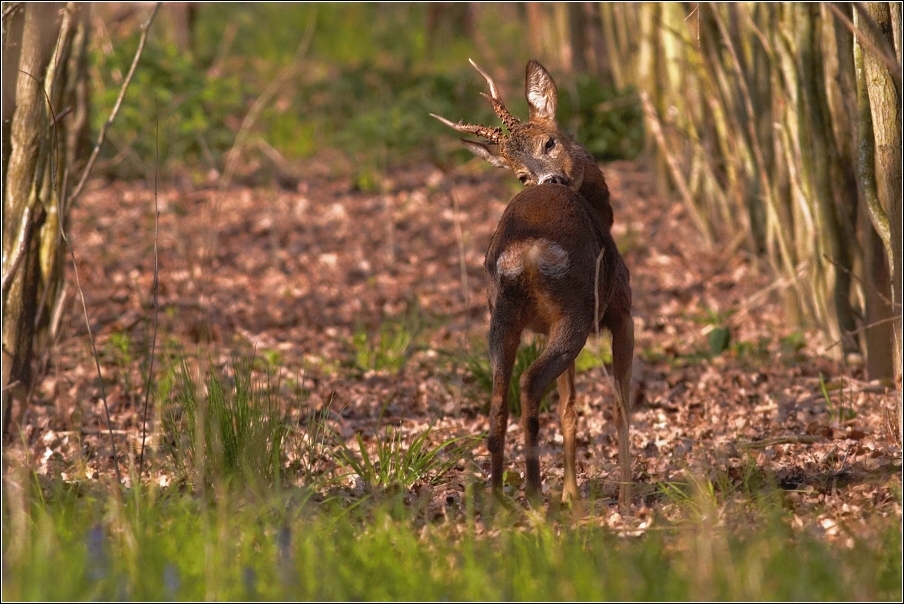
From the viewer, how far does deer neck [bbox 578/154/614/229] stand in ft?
16.3

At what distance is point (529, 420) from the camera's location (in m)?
4.32

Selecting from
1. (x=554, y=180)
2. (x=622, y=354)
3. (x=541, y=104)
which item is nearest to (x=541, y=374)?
(x=622, y=354)

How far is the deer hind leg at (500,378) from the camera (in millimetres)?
4391

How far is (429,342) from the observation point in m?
8.09

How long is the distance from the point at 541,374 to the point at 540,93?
4.47 feet

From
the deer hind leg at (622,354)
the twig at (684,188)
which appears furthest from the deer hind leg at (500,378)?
the twig at (684,188)

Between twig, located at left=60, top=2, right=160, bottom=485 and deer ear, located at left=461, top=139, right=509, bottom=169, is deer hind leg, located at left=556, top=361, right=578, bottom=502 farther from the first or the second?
twig, located at left=60, top=2, right=160, bottom=485

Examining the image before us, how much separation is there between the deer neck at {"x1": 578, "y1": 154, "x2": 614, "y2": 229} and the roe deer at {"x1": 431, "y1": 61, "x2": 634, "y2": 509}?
97mm

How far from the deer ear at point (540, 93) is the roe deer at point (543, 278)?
0.35 ft

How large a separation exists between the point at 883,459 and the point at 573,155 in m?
1.91

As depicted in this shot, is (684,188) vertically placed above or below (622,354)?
above

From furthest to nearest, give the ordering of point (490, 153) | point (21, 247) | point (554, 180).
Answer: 1. point (21, 247)
2. point (490, 153)
3. point (554, 180)

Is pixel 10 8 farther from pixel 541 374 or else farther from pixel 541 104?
pixel 541 374

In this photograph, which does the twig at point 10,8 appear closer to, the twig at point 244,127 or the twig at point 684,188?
the twig at point 244,127
